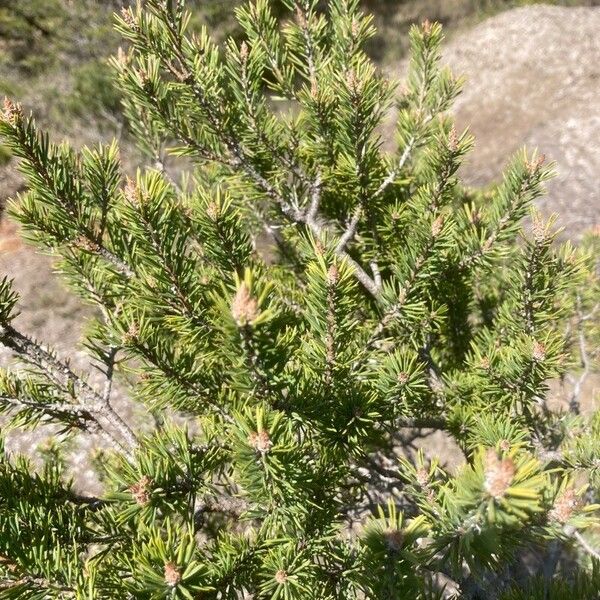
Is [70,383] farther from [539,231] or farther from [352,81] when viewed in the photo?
[539,231]

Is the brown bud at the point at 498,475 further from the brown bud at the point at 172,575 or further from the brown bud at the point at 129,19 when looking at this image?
the brown bud at the point at 129,19

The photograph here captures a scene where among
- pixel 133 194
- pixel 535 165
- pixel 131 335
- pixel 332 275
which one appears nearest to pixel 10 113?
pixel 133 194

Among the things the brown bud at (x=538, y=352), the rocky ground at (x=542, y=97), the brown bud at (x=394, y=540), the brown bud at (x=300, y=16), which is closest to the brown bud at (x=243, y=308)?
the brown bud at (x=394, y=540)

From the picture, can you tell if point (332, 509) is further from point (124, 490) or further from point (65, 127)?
point (65, 127)

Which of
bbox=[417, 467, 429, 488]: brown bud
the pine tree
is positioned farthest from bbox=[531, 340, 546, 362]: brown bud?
bbox=[417, 467, 429, 488]: brown bud

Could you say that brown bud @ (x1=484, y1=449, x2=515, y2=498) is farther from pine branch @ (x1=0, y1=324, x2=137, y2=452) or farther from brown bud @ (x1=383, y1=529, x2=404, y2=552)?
pine branch @ (x1=0, y1=324, x2=137, y2=452)
